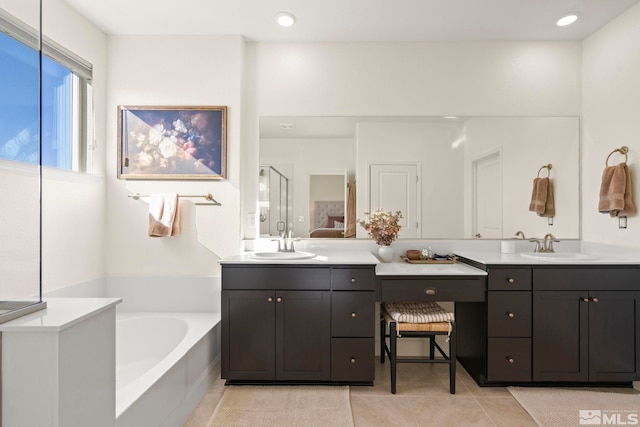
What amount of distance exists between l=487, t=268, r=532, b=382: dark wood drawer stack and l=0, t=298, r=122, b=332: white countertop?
2132mm

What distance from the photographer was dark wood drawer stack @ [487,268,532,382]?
2291 mm

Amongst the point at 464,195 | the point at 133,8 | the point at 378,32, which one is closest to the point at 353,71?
the point at 378,32

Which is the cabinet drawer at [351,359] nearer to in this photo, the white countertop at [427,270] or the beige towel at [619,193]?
the white countertop at [427,270]

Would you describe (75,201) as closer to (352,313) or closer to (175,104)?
(175,104)

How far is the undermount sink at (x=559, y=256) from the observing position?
236 cm

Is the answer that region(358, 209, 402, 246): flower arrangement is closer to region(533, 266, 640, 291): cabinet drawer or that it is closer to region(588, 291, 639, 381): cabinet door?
region(533, 266, 640, 291): cabinet drawer

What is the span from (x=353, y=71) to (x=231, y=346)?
221 centimetres

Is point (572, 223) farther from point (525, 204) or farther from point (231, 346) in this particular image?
point (231, 346)

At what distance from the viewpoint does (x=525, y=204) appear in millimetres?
2842

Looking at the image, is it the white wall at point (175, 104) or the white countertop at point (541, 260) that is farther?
the white wall at point (175, 104)

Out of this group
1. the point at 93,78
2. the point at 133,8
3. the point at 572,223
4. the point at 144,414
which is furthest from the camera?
the point at 572,223

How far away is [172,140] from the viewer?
2.74m

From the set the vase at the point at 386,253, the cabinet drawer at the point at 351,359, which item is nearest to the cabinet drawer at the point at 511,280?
the vase at the point at 386,253

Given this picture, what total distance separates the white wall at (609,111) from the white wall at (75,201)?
3.68 metres
